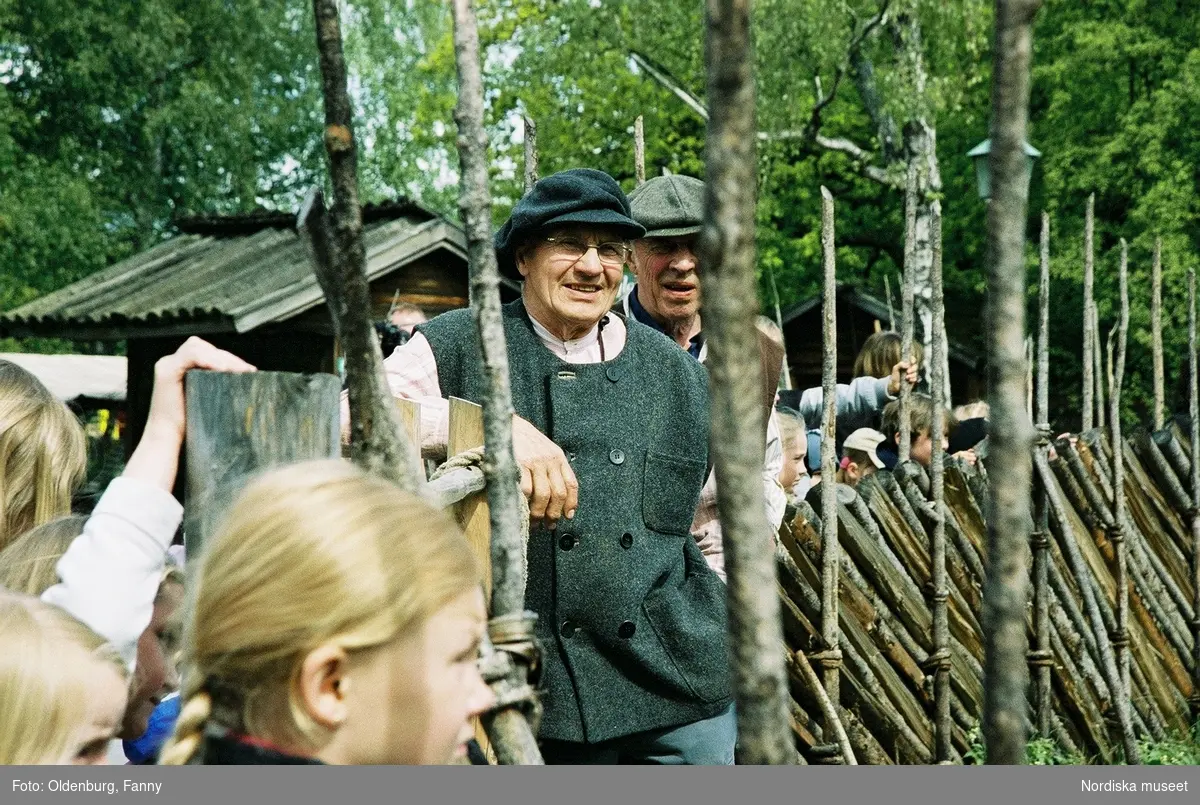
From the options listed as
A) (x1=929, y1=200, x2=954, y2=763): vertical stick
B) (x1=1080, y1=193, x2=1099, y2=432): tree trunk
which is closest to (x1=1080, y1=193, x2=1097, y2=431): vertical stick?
(x1=1080, y1=193, x2=1099, y2=432): tree trunk

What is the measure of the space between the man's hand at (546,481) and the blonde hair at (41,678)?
0.58 meters

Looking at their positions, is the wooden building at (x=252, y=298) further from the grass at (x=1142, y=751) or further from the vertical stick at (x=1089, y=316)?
the grass at (x=1142, y=751)

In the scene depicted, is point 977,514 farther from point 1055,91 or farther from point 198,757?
point 1055,91

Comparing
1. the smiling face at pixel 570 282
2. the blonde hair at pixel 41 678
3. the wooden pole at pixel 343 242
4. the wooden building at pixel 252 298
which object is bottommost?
the blonde hair at pixel 41 678

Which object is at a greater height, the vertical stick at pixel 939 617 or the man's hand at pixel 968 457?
the man's hand at pixel 968 457

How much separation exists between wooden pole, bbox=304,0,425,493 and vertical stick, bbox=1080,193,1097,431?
17.5 ft

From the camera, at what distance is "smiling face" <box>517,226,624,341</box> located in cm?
287

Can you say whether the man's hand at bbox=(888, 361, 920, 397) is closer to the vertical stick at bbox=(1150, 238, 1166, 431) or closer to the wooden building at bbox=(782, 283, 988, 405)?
the vertical stick at bbox=(1150, 238, 1166, 431)

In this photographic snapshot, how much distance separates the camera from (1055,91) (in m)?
22.8

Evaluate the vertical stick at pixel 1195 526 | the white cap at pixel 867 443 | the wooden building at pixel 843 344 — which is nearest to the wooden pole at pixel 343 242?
the white cap at pixel 867 443

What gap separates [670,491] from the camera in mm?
2871

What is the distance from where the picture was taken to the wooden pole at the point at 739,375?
2.60 ft

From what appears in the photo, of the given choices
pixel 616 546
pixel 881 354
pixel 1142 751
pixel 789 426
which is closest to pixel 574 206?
pixel 616 546
